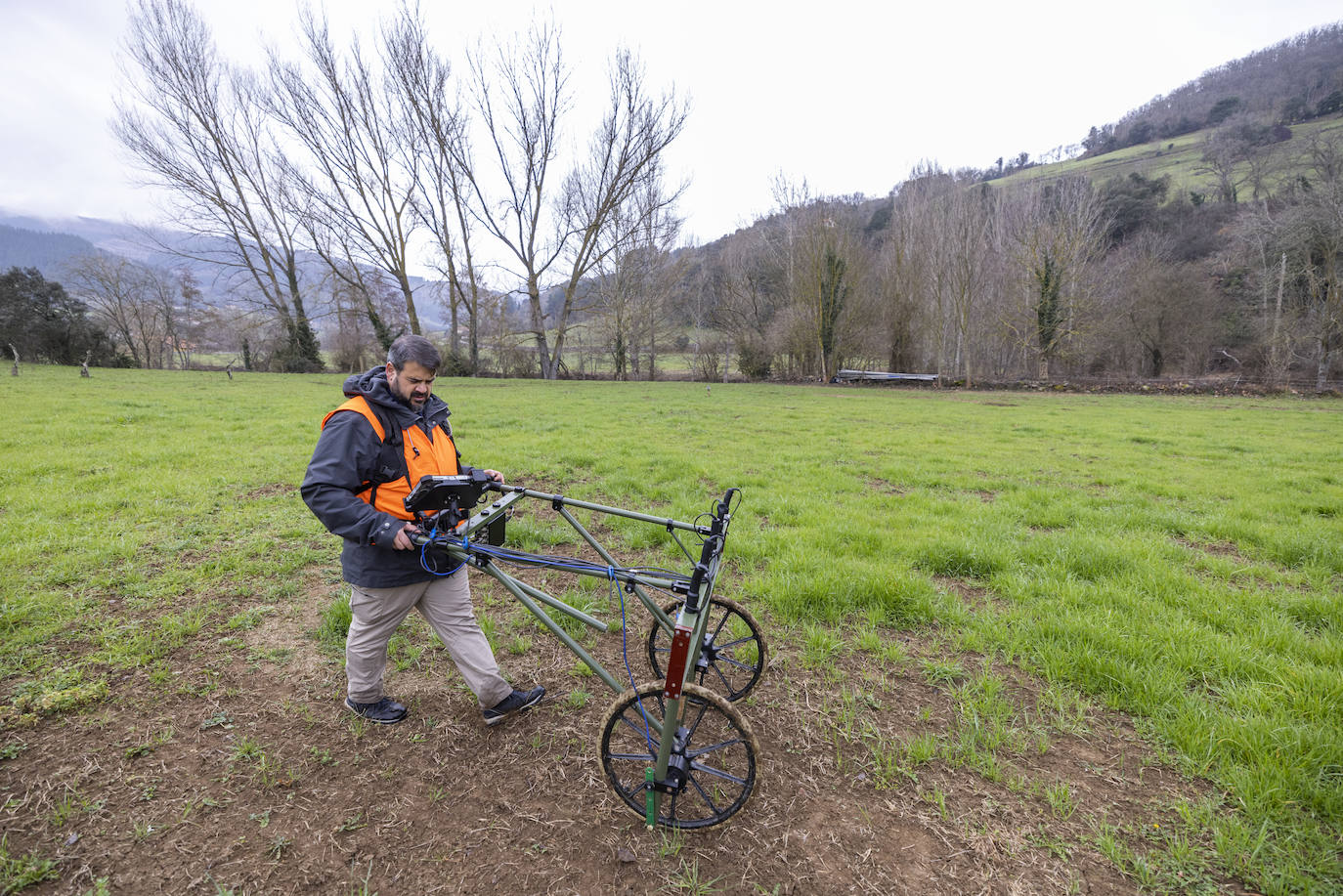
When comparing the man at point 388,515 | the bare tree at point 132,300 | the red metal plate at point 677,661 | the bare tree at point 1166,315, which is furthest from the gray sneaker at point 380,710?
the bare tree at point 132,300

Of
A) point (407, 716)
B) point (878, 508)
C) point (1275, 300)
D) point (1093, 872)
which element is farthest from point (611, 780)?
point (1275, 300)

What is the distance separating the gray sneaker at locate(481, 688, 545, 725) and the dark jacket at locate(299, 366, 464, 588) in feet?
2.74

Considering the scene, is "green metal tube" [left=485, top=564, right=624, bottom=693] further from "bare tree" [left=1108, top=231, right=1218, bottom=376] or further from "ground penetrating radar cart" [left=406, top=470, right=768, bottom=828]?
"bare tree" [left=1108, top=231, right=1218, bottom=376]

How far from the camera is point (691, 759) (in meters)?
2.29

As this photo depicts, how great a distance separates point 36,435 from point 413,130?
23.0m

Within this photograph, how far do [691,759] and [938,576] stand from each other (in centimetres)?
326

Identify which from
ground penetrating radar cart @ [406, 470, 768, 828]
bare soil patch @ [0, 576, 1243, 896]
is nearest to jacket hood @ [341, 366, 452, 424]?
ground penetrating radar cart @ [406, 470, 768, 828]

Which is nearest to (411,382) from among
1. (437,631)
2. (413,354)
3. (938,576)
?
(413,354)

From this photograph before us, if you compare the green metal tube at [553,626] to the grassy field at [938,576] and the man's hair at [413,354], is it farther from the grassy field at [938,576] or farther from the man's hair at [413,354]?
the man's hair at [413,354]

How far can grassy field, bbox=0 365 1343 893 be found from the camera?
96.0 inches

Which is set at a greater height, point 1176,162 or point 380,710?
point 1176,162

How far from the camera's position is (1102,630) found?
3.41 metres

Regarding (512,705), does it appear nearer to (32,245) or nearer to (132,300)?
(132,300)

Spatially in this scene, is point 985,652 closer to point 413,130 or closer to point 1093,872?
point 1093,872
